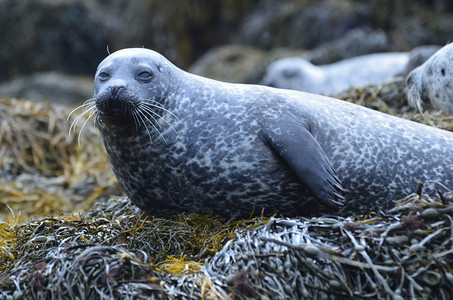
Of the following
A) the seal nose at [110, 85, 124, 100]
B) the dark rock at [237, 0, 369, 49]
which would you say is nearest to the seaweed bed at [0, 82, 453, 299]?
the seal nose at [110, 85, 124, 100]

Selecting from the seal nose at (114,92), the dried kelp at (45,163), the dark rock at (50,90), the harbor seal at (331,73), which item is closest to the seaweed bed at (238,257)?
the seal nose at (114,92)

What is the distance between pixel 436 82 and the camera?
514 cm

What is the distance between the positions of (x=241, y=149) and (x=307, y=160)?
44 cm

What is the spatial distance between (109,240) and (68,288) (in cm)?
75

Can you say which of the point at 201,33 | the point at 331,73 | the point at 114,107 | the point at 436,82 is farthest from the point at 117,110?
the point at 201,33

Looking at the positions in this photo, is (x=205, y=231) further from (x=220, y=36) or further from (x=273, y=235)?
(x=220, y=36)

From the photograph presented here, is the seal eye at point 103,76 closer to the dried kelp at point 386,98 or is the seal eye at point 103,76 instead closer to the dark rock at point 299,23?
the dried kelp at point 386,98

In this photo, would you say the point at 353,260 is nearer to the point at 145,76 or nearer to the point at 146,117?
the point at 146,117

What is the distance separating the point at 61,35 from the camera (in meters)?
15.9

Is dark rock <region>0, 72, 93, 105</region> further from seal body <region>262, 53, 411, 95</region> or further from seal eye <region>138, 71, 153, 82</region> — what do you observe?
seal eye <region>138, 71, 153, 82</region>

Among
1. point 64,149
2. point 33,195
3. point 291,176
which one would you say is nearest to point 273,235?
point 291,176

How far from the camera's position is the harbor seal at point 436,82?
5.02m

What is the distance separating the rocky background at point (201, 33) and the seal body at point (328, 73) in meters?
1.72

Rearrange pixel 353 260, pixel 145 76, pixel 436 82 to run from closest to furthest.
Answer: pixel 353 260 → pixel 145 76 → pixel 436 82
